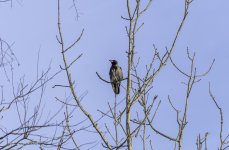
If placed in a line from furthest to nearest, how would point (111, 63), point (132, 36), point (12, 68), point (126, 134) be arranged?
point (111, 63)
point (12, 68)
point (132, 36)
point (126, 134)

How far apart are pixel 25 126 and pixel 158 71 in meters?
1.21

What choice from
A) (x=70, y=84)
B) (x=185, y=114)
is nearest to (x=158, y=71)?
(x=185, y=114)

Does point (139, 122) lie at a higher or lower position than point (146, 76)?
lower

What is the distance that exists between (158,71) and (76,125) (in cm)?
85

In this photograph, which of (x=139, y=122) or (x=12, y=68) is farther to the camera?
(x=12, y=68)

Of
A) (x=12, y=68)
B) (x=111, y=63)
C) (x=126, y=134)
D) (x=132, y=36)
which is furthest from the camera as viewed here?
(x=111, y=63)

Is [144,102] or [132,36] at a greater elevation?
[132,36]

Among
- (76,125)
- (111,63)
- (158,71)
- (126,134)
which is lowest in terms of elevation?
(126,134)

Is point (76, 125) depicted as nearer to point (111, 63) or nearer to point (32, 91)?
point (32, 91)

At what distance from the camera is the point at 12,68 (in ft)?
17.1

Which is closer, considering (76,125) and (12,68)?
(76,125)

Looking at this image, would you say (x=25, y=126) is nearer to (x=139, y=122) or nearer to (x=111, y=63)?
(x=139, y=122)

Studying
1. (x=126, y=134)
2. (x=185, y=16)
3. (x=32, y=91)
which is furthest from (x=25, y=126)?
(x=185, y=16)

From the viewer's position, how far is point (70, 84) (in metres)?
4.36
